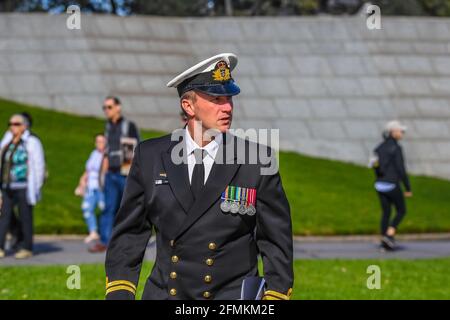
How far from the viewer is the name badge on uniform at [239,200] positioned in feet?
16.0

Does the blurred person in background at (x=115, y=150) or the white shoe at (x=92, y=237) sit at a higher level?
the blurred person in background at (x=115, y=150)

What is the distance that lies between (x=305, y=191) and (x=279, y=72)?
796cm

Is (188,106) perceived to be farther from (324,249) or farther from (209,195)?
(324,249)

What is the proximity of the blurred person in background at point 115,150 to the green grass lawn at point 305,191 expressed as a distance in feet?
9.49

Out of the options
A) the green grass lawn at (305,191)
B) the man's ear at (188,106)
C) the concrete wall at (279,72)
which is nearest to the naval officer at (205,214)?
the man's ear at (188,106)

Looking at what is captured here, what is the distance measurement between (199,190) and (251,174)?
0.27 metres

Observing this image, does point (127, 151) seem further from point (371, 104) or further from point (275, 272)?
point (371, 104)

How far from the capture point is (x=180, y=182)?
4988 mm

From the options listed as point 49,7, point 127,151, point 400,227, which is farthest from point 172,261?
point 49,7

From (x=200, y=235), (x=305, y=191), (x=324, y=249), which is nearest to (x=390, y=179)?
(x=324, y=249)

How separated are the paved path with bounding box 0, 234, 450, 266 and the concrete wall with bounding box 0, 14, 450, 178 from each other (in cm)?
1116

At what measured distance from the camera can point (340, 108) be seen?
2964 centimetres

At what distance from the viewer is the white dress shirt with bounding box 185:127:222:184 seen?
4996 millimetres

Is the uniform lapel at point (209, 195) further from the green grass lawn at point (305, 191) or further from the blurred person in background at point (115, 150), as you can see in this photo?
the green grass lawn at point (305, 191)
